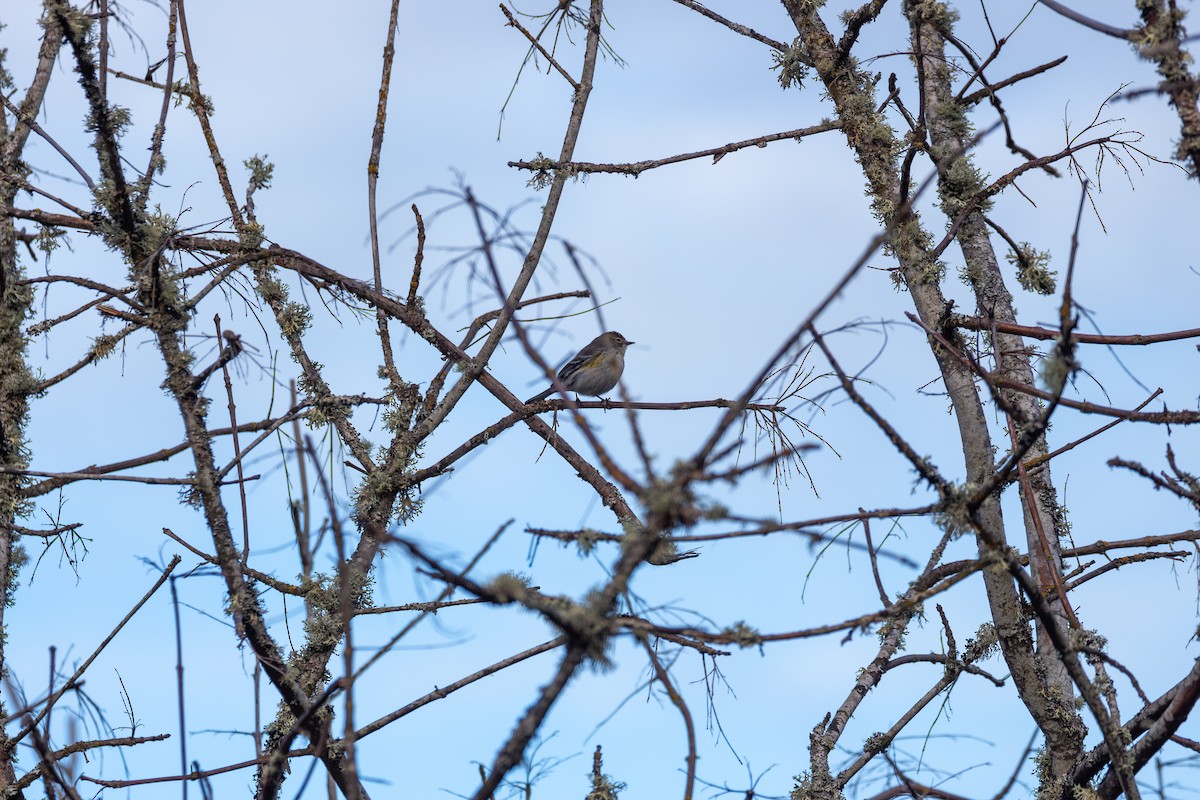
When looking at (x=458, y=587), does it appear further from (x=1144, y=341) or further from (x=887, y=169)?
(x=887, y=169)

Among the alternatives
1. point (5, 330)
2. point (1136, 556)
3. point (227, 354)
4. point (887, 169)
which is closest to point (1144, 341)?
point (1136, 556)

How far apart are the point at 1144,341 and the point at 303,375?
2616 mm

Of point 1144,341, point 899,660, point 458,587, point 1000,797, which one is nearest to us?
point 458,587

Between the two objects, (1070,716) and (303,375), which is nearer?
(1070,716)

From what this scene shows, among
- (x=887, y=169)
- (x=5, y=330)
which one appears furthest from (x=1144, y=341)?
(x=5, y=330)

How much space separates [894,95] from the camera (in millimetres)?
4051

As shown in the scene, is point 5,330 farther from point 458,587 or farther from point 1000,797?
point 1000,797

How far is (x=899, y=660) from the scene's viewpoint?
3.99 meters

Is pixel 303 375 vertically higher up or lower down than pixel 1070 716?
higher up

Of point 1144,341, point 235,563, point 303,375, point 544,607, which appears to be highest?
point 303,375

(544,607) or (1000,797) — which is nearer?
(544,607)

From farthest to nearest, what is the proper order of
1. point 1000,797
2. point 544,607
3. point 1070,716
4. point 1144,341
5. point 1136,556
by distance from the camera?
point 1136,556
point 1070,716
point 1144,341
point 1000,797
point 544,607

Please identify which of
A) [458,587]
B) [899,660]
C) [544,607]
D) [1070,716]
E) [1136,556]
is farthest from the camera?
[899,660]

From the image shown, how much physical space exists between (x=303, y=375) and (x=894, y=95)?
2277 millimetres
